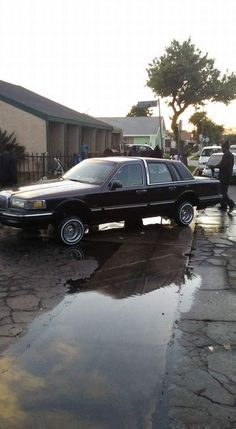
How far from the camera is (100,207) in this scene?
889 cm

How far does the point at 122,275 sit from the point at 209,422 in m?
3.52

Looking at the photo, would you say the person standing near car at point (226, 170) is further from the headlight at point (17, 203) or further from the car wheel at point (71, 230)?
the headlight at point (17, 203)

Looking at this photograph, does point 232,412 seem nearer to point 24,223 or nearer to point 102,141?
point 24,223

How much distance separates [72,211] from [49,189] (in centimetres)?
57

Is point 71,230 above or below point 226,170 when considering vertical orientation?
below

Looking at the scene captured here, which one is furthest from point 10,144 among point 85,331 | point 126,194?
point 85,331

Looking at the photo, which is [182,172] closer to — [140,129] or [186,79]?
[186,79]

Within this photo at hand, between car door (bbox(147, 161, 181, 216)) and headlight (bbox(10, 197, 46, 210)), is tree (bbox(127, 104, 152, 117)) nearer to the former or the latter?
car door (bbox(147, 161, 181, 216))

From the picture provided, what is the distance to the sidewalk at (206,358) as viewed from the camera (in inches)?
130

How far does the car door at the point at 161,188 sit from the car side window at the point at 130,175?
25 centimetres

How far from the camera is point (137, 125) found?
65.8 metres

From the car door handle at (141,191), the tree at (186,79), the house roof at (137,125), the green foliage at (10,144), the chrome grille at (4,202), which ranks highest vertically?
the tree at (186,79)

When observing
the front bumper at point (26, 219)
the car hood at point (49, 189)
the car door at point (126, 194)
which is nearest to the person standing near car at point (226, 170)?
the car door at point (126, 194)

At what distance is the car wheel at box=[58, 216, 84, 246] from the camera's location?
330 inches
